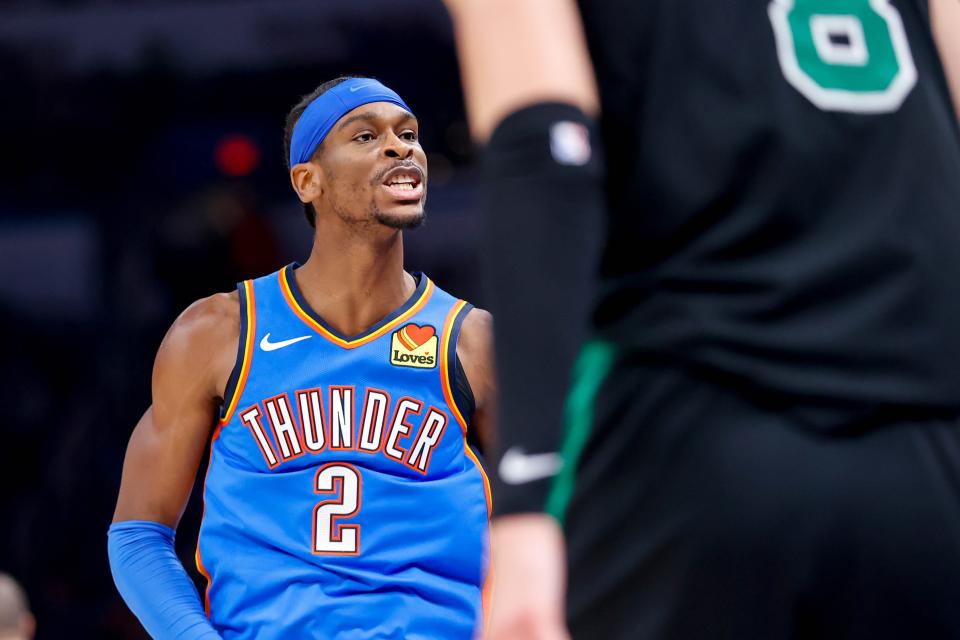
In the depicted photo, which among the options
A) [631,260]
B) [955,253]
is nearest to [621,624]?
[631,260]

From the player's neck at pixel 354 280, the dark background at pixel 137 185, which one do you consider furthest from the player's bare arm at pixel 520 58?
the dark background at pixel 137 185

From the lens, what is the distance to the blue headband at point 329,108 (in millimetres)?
3688

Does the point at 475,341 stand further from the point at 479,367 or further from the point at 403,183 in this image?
the point at 403,183

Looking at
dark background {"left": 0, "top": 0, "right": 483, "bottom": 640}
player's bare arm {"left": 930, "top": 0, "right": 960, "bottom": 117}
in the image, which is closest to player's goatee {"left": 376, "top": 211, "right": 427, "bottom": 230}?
player's bare arm {"left": 930, "top": 0, "right": 960, "bottom": 117}

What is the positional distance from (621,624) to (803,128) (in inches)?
19.4

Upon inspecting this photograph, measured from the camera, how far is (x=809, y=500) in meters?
1.14

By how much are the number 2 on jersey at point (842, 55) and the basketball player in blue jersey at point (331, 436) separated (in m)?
2.20

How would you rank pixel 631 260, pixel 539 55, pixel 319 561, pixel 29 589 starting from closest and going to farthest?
pixel 539 55 → pixel 631 260 → pixel 319 561 → pixel 29 589

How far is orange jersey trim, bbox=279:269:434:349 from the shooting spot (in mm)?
3545

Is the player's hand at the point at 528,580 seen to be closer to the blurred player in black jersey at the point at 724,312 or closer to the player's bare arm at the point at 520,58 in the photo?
the blurred player in black jersey at the point at 724,312

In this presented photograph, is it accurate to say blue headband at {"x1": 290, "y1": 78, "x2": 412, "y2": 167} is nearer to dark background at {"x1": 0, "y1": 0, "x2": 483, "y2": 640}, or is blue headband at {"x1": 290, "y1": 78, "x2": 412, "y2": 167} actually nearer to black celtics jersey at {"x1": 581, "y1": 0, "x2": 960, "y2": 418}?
black celtics jersey at {"x1": 581, "y1": 0, "x2": 960, "y2": 418}

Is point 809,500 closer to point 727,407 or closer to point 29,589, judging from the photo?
point 727,407

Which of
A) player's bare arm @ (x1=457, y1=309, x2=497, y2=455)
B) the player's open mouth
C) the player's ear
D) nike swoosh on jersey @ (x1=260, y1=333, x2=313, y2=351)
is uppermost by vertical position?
the player's ear

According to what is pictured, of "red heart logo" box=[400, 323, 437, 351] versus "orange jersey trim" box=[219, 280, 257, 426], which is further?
"red heart logo" box=[400, 323, 437, 351]
